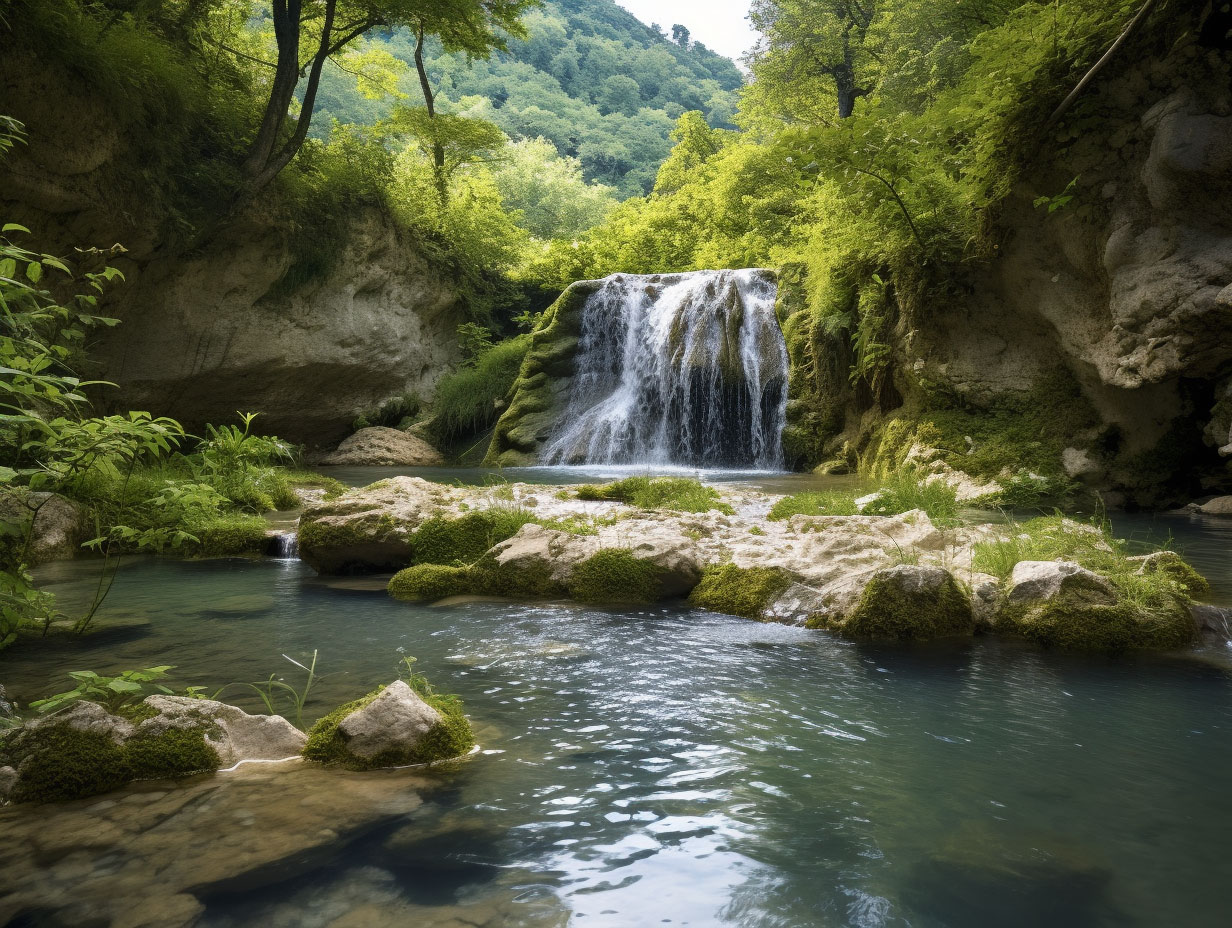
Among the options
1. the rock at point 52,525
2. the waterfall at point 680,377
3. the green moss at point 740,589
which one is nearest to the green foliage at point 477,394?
the waterfall at point 680,377

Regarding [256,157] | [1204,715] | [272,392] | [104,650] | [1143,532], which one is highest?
[256,157]

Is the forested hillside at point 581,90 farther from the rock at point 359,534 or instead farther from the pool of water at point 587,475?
the rock at point 359,534

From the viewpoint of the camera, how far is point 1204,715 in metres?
3.42

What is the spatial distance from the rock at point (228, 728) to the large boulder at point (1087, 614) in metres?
3.97

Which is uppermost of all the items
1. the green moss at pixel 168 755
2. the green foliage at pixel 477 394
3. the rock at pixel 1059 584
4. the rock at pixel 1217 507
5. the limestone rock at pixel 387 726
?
the green foliage at pixel 477 394

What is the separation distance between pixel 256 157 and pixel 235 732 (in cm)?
1256

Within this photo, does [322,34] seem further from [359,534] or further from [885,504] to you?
[885,504]

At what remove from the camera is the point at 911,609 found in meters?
4.65

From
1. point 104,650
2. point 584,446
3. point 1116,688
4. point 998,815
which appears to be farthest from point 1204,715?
point 584,446

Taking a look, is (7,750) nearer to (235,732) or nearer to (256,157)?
(235,732)

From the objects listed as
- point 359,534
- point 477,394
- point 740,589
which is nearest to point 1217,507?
point 740,589

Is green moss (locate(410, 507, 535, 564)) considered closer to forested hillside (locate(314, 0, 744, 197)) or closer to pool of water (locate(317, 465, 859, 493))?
pool of water (locate(317, 465, 859, 493))

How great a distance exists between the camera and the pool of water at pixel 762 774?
7.05 ft

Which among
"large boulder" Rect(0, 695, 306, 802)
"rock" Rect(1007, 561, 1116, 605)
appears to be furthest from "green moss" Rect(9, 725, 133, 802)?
"rock" Rect(1007, 561, 1116, 605)
